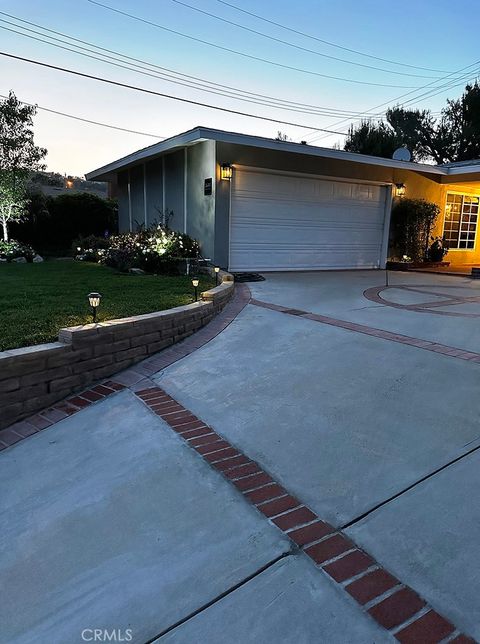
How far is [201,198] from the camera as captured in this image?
982 centimetres

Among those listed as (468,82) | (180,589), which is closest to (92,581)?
(180,589)

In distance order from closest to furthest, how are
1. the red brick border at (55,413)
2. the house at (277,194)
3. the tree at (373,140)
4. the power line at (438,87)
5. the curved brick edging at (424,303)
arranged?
1. the red brick border at (55,413)
2. the curved brick edging at (424,303)
3. the house at (277,194)
4. the power line at (438,87)
5. the tree at (373,140)

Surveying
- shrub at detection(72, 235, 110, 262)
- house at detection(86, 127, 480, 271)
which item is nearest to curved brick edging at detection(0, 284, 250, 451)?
house at detection(86, 127, 480, 271)

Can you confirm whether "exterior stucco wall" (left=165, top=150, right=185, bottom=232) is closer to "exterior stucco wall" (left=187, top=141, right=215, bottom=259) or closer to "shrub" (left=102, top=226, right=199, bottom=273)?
"exterior stucco wall" (left=187, top=141, right=215, bottom=259)

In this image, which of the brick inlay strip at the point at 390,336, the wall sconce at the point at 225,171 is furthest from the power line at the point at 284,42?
the brick inlay strip at the point at 390,336

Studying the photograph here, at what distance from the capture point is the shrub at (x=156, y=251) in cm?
900

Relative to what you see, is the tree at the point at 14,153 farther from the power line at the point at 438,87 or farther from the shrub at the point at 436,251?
the power line at the point at 438,87

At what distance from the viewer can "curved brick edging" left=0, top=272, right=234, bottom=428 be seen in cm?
312

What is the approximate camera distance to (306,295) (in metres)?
7.41

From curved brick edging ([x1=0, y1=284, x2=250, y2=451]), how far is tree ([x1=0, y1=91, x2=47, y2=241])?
10806mm

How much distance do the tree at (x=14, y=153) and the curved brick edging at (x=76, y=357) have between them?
36.2 feet

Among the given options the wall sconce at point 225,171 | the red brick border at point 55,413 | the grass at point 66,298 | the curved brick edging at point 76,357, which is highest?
the wall sconce at point 225,171

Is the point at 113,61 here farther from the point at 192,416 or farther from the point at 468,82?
the point at 468,82

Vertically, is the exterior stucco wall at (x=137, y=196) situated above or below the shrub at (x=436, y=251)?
above
